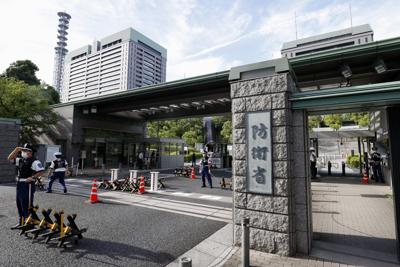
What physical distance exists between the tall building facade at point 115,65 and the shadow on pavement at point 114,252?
9418 centimetres

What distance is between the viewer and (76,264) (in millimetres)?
3756

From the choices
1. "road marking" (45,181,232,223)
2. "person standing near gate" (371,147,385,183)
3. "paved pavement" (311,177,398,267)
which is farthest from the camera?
"person standing near gate" (371,147,385,183)

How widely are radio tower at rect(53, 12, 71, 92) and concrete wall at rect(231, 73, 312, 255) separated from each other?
158m

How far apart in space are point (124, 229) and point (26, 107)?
18.5 m

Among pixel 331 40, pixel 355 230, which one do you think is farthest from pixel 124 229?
pixel 331 40

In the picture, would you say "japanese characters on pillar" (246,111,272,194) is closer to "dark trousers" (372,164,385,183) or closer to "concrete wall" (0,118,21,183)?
"dark trousers" (372,164,385,183)

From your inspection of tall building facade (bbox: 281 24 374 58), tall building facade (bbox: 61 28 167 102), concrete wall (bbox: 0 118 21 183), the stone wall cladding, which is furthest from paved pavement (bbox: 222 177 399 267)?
tall building facade (bbox: 61 28 167 102)

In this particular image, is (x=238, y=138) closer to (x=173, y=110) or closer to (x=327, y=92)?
(x=327, y=92)

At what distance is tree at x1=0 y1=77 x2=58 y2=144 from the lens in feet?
58.1

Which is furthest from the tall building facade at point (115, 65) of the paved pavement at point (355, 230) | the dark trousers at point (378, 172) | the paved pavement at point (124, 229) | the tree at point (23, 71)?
the paved pavement at point (355, 230)

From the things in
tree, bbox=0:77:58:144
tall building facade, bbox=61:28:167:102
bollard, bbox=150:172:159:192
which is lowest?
bollard, bbox=150:172:159:192

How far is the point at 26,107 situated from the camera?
18438 millimetres

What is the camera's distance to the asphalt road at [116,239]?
154 inches

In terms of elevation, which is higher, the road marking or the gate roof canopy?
the gate roof canopy
